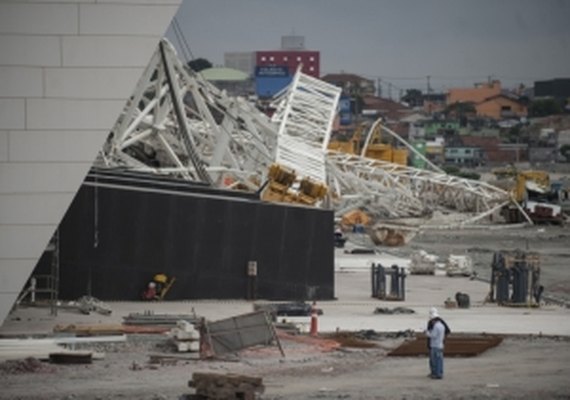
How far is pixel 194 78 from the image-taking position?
59.5 m

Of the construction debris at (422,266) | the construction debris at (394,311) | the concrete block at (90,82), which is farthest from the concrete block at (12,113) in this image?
the construction debris at (422,266)

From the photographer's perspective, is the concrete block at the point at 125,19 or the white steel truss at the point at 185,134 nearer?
the concrete block at the point at 125,19

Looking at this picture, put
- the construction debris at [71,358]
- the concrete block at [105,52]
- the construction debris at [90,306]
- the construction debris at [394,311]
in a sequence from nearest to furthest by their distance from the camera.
Answer: the construction debris at [71,358]
the concrete block at [105,52]
the construction debris at [90,306]
the construction debris at [394,311]

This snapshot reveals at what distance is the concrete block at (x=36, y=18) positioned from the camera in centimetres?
3522

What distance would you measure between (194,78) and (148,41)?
77.1ft

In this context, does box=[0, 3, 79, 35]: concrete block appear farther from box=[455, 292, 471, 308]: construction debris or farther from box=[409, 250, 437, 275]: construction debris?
box=[409, 250, 437, 275]: construction debris

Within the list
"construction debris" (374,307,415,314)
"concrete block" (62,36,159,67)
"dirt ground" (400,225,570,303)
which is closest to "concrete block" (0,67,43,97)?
"concrete block" (62,36,159,67)

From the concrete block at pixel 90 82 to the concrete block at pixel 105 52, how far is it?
11 cm

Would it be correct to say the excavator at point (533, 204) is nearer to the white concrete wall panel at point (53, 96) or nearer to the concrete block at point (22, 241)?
the white concrete wall panel at point (53, 96)

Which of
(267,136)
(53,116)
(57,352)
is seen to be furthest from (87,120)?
(267,136)

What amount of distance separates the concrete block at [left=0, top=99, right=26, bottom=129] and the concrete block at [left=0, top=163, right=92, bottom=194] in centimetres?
70

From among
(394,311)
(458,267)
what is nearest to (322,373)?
(394,311)

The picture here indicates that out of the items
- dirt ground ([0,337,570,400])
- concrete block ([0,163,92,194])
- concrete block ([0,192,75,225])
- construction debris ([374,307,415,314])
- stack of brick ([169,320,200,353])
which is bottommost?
dirt ground ([0,337,570,400])

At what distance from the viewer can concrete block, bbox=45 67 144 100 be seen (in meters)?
35.6
